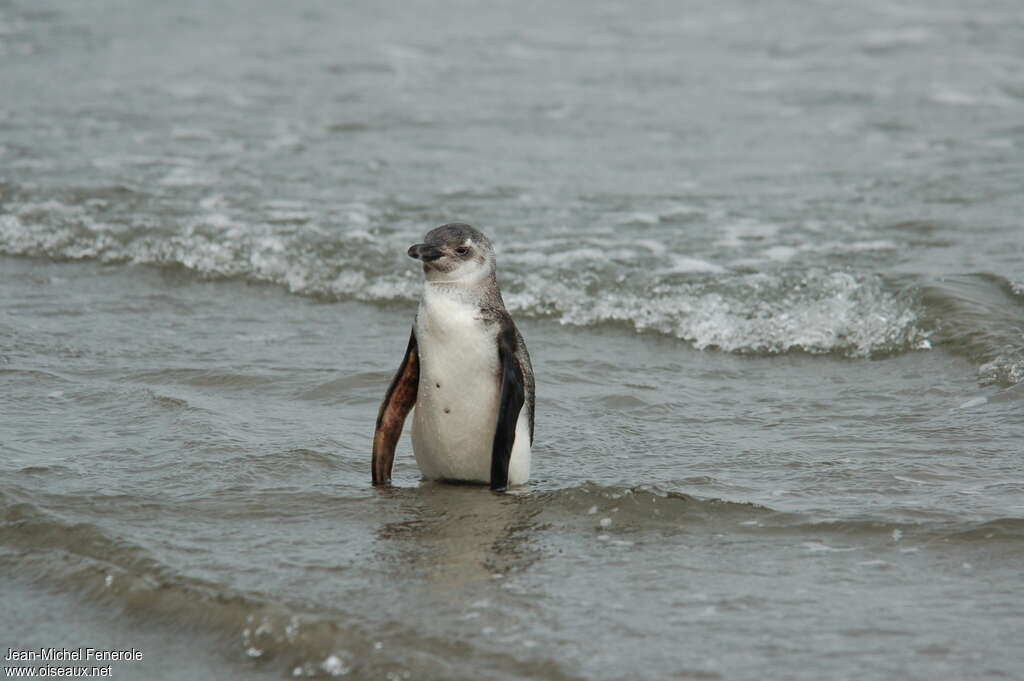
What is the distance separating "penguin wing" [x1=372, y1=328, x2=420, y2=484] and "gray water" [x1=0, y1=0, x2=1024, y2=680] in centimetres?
12

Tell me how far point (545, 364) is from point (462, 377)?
7.76 ft

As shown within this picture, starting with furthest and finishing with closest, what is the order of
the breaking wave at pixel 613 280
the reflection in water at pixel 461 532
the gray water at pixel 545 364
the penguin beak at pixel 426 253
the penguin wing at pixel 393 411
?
the breaking wave at pixel 613 280 < the penguin wing at pixel 393 411 < the penguin beak at pixel 426 253 < the reflection in water at pixel 461 532 < the gray water at pixel 545 364

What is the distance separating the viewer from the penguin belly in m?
5.31

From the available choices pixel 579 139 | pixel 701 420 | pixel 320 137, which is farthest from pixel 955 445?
pixel 320 137

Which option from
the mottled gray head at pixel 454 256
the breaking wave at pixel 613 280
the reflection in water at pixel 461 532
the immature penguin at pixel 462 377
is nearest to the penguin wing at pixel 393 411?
the immature penguin at pixel 462 377

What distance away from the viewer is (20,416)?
6.33 m

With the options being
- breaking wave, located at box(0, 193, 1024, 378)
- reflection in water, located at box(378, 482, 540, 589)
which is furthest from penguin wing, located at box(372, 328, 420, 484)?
breaking wave, located at box(0, 193, 1024, 378)

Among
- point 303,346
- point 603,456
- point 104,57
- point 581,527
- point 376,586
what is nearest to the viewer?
point 376,586

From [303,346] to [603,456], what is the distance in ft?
8.36

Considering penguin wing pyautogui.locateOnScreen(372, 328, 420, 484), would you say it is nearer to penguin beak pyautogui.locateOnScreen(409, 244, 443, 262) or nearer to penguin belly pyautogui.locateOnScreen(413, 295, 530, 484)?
penguin belly pyautogui.locateOnScreen(413, 295, 530, 484)

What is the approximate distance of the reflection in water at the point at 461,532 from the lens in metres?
4.68

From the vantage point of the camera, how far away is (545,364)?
303 inches

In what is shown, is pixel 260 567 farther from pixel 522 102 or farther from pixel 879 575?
pixel 522 102

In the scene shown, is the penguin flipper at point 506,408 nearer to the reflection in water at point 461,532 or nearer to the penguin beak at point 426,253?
the reflection in water at point 461,532
